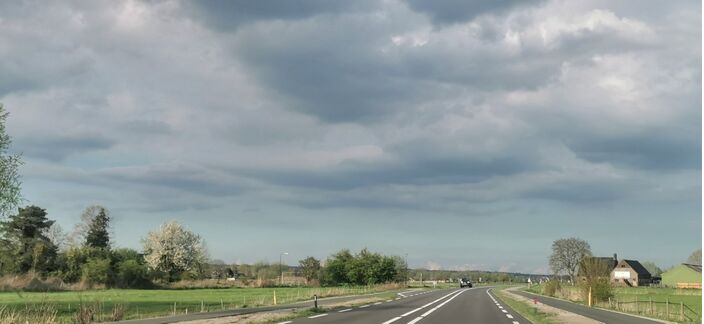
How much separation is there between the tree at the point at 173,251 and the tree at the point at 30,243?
68.7ft

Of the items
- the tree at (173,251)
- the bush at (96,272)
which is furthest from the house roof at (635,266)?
the bush at (96,272)

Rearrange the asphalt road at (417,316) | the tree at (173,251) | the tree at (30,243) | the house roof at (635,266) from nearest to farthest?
1. the asphalt road at (417,316)
2. the tree at (30,243)
3. the tree at (173,251)
4. the house roof at (635,266)

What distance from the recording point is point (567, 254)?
518ft

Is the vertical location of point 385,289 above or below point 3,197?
below

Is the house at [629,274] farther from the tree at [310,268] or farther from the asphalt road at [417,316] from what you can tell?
the asphalt road at [417,316]

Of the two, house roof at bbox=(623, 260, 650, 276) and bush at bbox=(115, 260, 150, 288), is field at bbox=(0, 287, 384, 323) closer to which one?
bush at bbox=(115, 260, 150, 288)

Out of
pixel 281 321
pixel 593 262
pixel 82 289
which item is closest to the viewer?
pixel 281 321

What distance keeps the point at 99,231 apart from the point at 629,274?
4872 inches

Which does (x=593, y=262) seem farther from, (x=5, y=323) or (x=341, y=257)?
(x=341, y=257)

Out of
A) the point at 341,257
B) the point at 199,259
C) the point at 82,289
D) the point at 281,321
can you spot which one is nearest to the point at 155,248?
the point at 199,259

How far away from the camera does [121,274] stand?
102438mm

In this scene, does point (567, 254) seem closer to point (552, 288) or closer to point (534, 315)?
point (552, 288)

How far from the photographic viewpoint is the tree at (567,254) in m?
157

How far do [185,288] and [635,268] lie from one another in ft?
363
